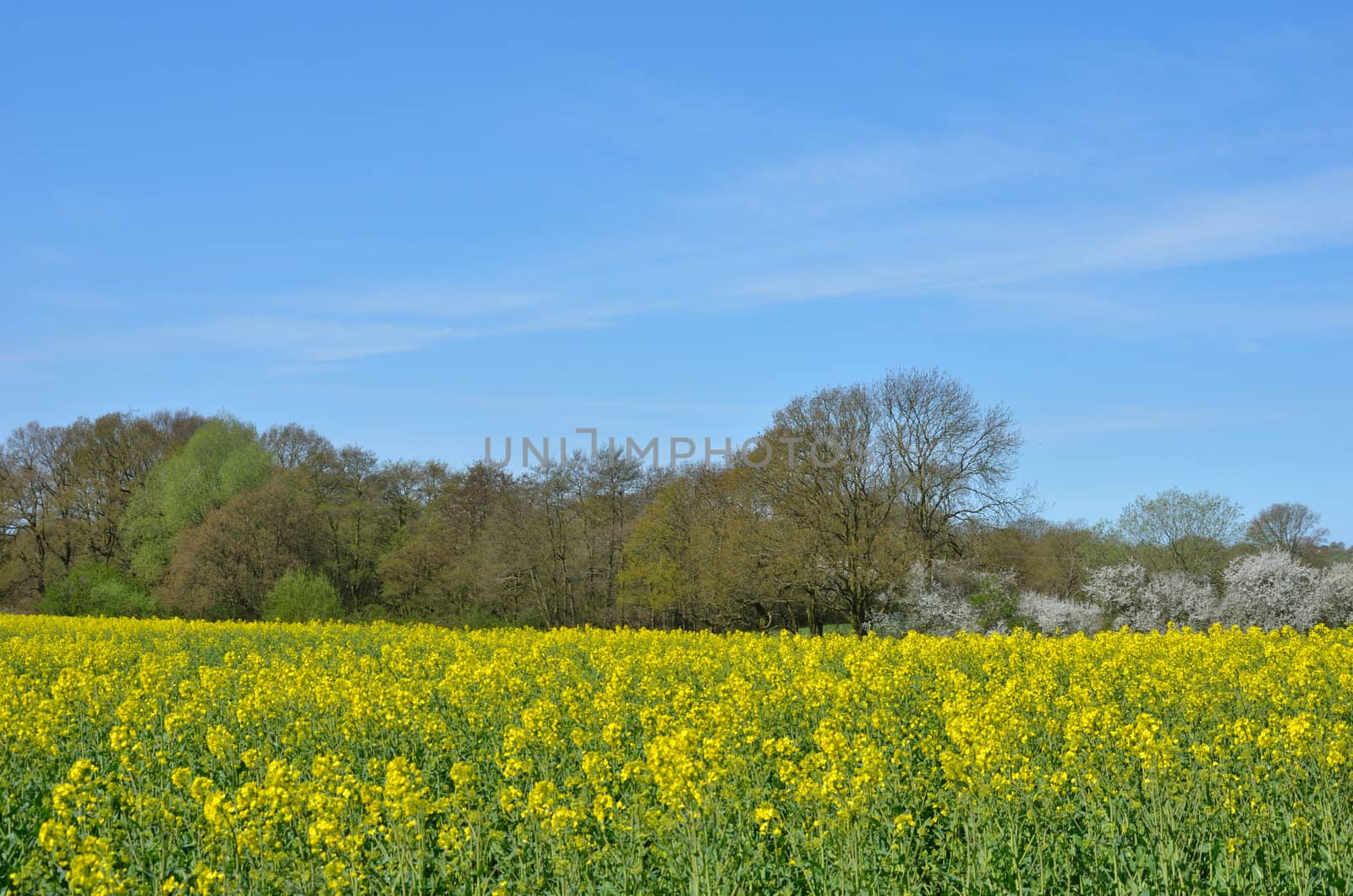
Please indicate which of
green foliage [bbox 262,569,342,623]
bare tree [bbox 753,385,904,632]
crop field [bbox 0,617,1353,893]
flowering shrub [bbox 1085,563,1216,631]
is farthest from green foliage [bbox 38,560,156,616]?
crop field [bbox 0,617,1353,893]

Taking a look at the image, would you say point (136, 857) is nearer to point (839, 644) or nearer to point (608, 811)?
point (608, 811)

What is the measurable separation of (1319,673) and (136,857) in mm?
10767

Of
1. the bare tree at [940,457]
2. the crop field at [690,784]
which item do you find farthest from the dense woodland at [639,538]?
the crop field at [690,784]

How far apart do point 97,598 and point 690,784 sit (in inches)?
2092

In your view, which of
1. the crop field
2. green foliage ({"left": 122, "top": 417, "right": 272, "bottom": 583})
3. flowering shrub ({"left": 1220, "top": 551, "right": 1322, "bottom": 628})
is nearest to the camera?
the crop field

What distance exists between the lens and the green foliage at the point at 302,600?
4341 cm

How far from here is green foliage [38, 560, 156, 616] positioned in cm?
5075

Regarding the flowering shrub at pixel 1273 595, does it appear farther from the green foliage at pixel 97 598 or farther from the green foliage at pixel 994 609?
the green foliage at pixel 97 598

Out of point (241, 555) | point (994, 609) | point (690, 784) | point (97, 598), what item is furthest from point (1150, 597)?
point (97, 598)

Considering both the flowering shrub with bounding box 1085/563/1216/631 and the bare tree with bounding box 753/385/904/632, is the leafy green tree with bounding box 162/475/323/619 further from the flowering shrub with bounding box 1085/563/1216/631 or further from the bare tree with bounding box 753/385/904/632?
the flowering shrub with bounding box 1085/563/1216/631

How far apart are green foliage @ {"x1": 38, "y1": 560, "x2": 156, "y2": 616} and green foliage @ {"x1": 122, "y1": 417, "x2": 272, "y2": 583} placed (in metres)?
1.78

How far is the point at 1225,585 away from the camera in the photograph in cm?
4212

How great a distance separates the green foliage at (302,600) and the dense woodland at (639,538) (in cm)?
14

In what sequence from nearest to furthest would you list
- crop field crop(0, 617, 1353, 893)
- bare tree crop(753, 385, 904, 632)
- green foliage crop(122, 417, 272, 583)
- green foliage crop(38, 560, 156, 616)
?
crop field crop(0, 617, 1353, 893) → bare tree crop(753, 385, 904, 632) → green foliage crop(38, 560, 156, 616) → green foliage crop(122, 417, 272, 583)
